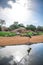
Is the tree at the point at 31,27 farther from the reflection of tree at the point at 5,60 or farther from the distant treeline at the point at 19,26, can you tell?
the reflection of tree at the point at 5,60

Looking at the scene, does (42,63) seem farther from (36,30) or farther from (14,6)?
(14,6)

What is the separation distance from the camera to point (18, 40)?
1765 millimetres

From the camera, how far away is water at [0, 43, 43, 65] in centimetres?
172

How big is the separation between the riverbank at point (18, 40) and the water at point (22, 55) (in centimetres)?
5

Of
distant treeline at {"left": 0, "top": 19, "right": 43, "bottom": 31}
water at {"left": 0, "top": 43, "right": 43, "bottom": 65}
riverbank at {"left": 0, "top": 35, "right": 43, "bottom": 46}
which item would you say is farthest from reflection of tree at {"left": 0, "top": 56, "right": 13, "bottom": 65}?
distant treeline at {"left": 0, "top": 19, "right": 43, "bottom": 31}

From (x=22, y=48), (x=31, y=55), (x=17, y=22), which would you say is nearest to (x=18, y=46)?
(x=22, y=48)

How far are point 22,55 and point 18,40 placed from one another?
0.20 meters

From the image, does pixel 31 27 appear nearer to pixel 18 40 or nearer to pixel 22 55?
pixel 18 40

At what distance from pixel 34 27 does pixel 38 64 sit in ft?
1.64

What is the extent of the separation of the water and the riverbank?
53 millimetres

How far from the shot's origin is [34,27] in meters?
1.82

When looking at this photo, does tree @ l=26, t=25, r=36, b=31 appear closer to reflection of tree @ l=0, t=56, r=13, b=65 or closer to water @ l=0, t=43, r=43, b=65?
water @ l=0, t=43, r=43, b=65

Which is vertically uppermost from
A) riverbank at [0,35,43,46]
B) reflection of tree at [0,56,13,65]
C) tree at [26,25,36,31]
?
→ tree at [26,25,36,31]

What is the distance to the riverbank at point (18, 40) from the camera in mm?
1729
